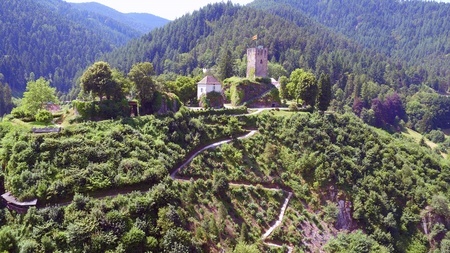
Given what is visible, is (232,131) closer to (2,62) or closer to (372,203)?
(372,203)

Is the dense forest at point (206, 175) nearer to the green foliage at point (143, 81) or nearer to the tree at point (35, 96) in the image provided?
the green foliage at point (143, 81)

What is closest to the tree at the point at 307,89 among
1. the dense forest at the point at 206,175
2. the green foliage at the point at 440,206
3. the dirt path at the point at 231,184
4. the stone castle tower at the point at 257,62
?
the dense forest at the point at 206,175

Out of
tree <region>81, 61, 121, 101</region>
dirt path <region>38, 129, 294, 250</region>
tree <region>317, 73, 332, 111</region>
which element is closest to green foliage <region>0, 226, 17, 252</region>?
dirt path <region>38, 129, 294, 250</region>

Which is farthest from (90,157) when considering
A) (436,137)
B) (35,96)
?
(436,137)

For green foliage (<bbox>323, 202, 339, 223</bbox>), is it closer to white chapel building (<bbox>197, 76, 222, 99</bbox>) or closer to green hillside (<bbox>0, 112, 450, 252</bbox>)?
green hillside (<bbox>0, 112, 450, 252</bbox>)

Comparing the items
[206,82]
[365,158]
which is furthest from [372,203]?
[206,82]

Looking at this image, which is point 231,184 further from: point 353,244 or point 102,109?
point 102,109
